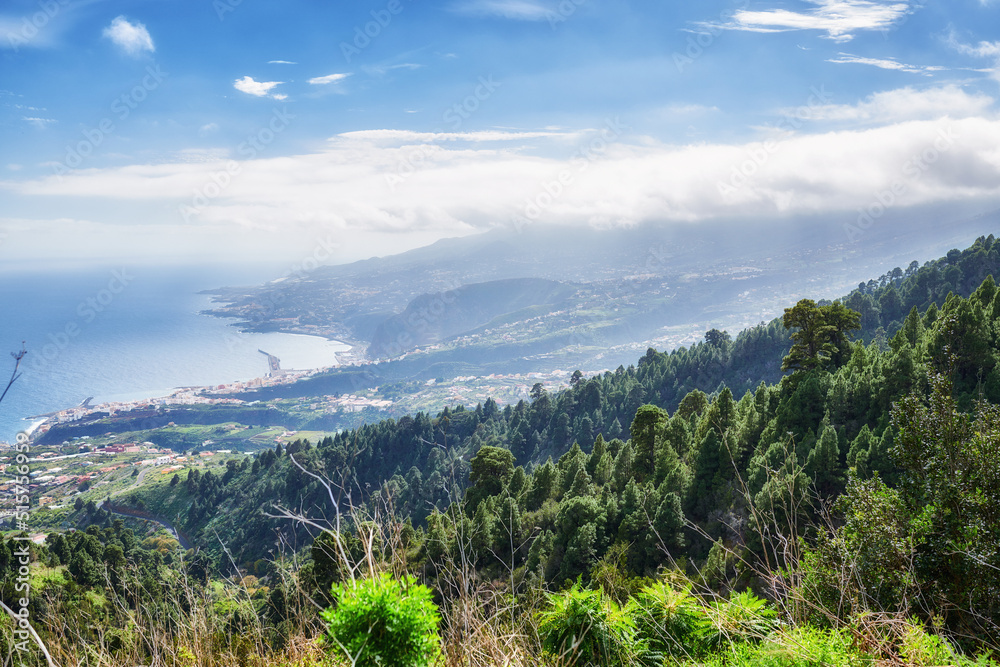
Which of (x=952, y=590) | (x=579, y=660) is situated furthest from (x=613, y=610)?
(x=952, y=590)

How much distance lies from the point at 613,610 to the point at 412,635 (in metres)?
3.63

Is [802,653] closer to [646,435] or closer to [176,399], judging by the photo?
[646,435]

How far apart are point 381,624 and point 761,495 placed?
1564cm

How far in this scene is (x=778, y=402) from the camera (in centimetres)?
2619

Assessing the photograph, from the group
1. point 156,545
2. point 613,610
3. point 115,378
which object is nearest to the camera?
point 613,610

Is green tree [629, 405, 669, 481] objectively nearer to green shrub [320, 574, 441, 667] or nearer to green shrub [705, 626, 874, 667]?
green shrub [705, 626, 874, 667]

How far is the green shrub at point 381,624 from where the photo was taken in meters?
4.29

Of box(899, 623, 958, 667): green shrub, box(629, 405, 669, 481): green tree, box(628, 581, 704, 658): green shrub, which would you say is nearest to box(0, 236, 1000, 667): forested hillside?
box(629, 405, 669, 481): green tree

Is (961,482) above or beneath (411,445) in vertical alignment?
above

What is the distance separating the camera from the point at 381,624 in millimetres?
4348

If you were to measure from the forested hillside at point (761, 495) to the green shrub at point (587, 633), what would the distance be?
97 cm

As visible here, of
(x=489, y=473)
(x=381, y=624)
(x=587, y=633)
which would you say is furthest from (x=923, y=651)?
(x=489, y=473)

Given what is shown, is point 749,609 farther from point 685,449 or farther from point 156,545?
point 156,545

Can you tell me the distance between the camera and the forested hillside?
7883mm
